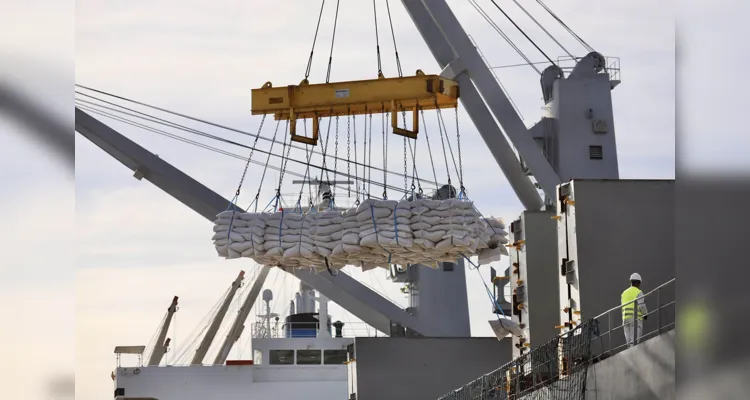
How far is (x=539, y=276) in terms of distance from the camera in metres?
20.8

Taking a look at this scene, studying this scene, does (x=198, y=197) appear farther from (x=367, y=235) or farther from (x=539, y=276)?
(x=367, y=235)

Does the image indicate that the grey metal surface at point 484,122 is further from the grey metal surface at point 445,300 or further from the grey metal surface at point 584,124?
the grey metal surface at point 445,300

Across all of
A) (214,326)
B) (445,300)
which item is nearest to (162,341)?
(214,326)

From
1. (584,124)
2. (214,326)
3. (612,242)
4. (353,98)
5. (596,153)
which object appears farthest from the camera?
(214,326)

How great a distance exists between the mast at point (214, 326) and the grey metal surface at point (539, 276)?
26644 millimetres

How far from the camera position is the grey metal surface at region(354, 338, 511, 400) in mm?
26906

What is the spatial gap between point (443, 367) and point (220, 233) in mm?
11246

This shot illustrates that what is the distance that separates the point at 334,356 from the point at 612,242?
81.3 feet

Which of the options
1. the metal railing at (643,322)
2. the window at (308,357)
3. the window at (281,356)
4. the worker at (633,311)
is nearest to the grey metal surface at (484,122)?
the metal railing at (643,322)

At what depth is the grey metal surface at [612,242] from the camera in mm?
16516

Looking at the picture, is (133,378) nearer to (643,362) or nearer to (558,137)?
(558,137)

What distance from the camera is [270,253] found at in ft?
56.0
